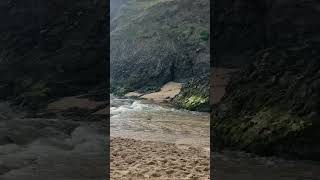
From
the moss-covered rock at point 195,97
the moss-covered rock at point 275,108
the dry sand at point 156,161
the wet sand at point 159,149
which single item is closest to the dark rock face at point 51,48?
the moss-covered rock at point 195,97

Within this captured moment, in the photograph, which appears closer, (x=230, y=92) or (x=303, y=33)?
(x=230, y=92)

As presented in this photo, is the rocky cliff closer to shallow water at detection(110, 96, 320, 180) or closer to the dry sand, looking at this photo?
shallow water at detection(110, 96, 320, 180)

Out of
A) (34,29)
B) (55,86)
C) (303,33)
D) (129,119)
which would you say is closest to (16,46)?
(34,29)

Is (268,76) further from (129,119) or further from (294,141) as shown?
(129,119)

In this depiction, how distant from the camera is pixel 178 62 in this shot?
5469cm

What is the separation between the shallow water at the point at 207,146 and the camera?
11.4m

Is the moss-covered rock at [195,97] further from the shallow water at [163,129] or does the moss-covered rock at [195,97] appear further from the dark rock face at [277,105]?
the dark rock face at [277,105]

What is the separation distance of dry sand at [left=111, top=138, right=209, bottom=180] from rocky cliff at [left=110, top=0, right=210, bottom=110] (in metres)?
32.5

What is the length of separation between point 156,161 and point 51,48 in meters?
26.6

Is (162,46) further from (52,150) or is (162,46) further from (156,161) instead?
(156,161)

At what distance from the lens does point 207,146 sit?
15.7m

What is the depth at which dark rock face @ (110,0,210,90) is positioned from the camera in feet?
177

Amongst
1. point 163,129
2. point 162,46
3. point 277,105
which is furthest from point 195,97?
point 162,46

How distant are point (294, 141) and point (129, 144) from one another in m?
5.64
